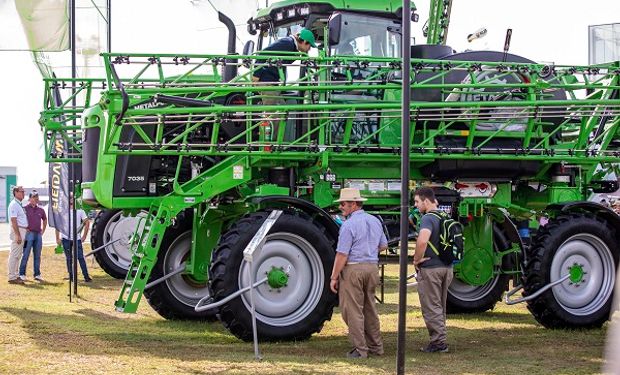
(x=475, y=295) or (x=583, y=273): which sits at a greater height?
(x=583, y=273)

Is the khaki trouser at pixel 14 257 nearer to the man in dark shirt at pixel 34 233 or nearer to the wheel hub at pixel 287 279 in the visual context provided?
the man in dark shirt at pixel 34 233

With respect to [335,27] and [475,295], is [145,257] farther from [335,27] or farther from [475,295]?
[475,295]

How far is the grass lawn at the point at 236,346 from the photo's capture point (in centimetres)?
1014

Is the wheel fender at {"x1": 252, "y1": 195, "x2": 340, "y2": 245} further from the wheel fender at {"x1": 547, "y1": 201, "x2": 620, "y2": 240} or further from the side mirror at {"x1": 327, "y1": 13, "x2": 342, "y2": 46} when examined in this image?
the wheel fender at {"x1": 547, "y1": 201, "x2": 620, "y2": 240}

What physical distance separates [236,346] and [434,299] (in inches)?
84.2

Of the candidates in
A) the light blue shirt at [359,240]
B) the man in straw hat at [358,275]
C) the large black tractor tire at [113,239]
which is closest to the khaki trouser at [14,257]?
the large black tractor tire at [113,239]

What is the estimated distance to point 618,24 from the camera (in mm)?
26797

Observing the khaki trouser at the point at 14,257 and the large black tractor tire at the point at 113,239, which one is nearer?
the khaki trouser at the point at 14,257

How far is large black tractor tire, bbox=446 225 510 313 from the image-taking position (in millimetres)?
15008

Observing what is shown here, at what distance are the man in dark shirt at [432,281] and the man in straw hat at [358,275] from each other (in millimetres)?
593

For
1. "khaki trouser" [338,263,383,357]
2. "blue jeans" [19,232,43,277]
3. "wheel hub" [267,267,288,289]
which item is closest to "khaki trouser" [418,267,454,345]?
"khaki trouser" [338,263,383,357]

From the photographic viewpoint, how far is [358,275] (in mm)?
10828

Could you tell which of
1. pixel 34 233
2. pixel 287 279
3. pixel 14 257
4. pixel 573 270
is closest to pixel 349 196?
pixel 287 279

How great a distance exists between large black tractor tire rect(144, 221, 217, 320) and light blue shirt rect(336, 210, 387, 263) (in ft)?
11.5
